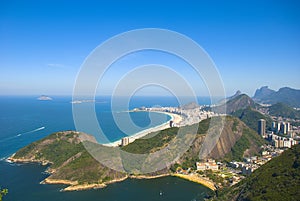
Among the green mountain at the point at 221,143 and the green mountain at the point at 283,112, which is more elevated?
the green mountain at the point at 283,112

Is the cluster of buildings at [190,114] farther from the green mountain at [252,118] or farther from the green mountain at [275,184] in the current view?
the green mountain at [275,184]

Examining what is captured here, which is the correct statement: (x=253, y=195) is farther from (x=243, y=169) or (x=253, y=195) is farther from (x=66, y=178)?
(x=66, y=178)

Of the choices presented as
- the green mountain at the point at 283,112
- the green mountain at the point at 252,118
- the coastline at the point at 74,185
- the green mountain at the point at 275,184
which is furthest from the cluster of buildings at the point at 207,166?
the green mountain at the point at 283,112

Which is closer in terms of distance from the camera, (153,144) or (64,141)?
(153,144)

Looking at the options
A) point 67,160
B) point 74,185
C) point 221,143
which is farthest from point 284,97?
point 74,185

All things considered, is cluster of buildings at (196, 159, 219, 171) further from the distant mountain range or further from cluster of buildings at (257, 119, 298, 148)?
the distant mountain range

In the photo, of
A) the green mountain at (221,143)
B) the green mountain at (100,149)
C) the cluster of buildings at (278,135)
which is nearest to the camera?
the green mountain at (100,149)

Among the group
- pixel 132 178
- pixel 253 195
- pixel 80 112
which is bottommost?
pixel 132 178

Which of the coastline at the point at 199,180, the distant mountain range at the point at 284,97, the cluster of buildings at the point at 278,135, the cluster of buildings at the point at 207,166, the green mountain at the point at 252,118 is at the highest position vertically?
the distant mountain range at the point at 284,97

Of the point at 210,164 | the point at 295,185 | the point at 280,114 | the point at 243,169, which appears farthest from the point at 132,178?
the point at 280,114
